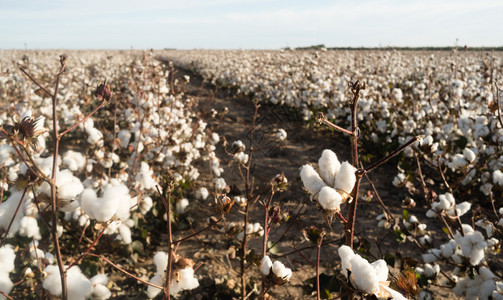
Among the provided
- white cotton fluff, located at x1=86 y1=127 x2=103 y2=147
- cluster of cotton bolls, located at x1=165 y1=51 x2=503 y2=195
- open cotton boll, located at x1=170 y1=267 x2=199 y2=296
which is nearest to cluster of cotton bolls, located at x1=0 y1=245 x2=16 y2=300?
open cotton boll, located at x1=170 y1=267 x2=199 y2=296

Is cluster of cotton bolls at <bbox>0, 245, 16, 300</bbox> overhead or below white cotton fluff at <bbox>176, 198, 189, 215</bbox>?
overhead

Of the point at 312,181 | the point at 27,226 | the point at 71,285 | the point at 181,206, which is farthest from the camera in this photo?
the point at 181,206

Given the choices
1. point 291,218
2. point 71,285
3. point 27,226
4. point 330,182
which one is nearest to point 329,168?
point 330,182

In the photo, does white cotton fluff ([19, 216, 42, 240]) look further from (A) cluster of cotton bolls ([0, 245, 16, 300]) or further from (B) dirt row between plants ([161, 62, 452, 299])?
(B) dirt row between plants ([161, 62, 452, 299])

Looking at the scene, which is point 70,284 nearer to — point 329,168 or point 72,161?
point 329,168

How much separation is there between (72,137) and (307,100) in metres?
5.07

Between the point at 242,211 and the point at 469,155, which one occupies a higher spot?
the point at 469,155

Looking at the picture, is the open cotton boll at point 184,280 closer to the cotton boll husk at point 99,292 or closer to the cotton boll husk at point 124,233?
the cotton boll husk at point 99,292

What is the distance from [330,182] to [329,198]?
0.09 m

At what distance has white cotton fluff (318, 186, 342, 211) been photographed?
85 cm

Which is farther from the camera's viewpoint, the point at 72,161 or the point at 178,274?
the point at 72,161

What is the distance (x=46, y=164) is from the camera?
5.54ft

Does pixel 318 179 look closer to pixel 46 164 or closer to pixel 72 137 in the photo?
pixel 46 164

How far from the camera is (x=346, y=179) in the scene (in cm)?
87
